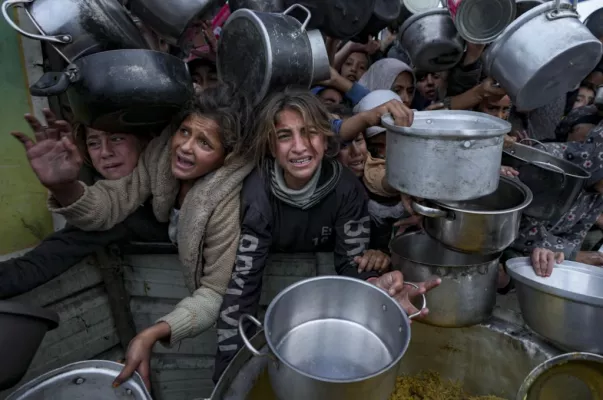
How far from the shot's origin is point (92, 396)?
1422mm

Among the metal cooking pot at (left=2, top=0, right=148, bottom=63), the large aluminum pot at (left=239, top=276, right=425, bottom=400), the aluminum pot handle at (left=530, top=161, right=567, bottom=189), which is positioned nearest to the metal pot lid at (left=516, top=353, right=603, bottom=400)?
the large aluminum pot at (left=239, top=276, right=425, bottom=400)

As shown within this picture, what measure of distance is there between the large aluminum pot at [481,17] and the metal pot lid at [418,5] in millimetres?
1009

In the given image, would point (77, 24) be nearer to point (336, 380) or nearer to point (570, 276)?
point (336, 380)

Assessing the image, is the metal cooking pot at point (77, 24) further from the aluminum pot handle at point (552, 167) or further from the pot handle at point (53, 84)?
the aluminum pot handle at point (552, 167)

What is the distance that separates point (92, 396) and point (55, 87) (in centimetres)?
100

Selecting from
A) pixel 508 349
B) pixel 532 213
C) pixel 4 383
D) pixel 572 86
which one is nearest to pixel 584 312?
pixel 508 349

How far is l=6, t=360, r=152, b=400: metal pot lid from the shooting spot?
4.50ft

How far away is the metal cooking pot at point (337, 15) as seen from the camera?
2.05 meters

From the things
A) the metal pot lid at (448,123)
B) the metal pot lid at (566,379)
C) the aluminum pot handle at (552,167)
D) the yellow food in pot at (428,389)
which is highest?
the metal pot lid at (448,123)

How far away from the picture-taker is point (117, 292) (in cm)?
217

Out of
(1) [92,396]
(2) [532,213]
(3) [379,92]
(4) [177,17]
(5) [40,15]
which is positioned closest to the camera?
(1) [92,396]

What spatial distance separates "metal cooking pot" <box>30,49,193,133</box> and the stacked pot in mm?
782

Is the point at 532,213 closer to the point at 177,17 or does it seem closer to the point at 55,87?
the point at 177,17

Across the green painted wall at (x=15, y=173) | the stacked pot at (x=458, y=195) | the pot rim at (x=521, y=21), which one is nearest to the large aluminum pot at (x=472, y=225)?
the stacked pot at (x=458, y=195)
